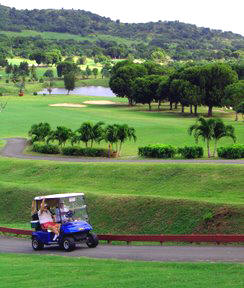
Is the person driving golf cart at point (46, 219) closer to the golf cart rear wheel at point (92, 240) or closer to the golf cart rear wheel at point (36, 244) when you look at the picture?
the golf cart rear wheel at point (36, 244)

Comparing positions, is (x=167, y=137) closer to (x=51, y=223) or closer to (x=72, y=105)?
(x=51, y=223)

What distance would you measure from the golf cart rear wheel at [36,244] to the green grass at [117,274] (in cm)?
450

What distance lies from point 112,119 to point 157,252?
3237 inches

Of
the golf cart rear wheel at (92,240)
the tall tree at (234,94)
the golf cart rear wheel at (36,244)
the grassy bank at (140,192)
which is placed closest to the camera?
the golf cart rear wheel at (92,240)

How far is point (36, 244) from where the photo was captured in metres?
37.5

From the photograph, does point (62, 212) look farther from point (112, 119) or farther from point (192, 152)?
point (112, 119)

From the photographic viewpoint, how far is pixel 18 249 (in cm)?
3872

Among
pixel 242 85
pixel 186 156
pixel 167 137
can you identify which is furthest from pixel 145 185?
pixel 242 85

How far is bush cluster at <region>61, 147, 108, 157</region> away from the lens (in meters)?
73.2

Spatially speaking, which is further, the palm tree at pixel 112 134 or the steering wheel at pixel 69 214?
the palm tree at pixel 112 134

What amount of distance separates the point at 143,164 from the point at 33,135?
32.2 meters

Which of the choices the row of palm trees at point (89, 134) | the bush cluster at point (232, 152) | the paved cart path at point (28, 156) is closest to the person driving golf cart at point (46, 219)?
the paved cart path at point (28, 156)

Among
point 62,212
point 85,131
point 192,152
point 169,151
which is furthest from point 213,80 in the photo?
point 62,212

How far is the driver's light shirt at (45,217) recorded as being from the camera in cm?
3702
